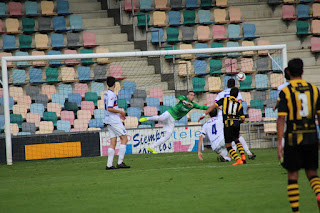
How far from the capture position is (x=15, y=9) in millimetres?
20672

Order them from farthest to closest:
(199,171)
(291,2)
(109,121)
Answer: (291,2), (109,121), (199,171)

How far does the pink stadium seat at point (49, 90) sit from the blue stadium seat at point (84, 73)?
108 cm

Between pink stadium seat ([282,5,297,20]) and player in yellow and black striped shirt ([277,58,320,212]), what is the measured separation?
18.1 m

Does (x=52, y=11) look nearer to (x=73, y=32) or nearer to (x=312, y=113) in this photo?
(x=73, y=32)

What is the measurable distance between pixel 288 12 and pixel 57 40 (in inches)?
404

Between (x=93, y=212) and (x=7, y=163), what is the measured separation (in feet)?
30.1

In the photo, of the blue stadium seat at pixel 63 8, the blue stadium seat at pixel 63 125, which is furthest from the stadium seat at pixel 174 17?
the blue stadium seat at pixel 63 125

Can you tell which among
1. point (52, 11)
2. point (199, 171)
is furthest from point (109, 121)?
point (52, 11)

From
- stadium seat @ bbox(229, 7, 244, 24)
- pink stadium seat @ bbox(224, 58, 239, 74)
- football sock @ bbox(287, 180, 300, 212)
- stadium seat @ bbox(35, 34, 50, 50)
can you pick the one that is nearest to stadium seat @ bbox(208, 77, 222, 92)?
pink stadium seat @ bbox(224, 58, 239, 74)

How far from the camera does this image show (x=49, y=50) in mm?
20125

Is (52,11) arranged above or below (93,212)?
above

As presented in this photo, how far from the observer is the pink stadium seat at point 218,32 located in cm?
2133

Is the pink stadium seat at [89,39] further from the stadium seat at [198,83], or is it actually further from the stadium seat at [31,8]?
the stadium seat at [198,83]

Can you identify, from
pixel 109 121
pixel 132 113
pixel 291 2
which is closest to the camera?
pixel 109 121
